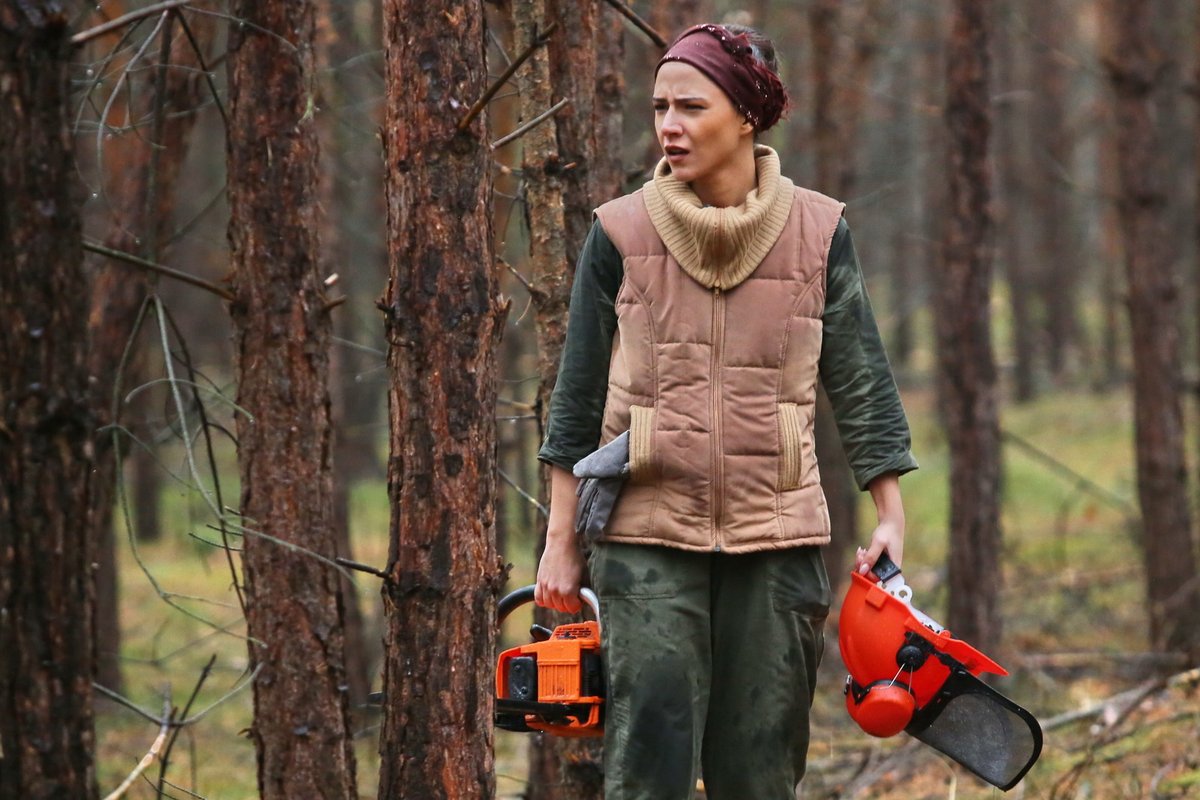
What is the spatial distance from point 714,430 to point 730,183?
2.21 ft

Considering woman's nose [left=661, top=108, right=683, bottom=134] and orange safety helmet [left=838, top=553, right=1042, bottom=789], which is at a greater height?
woman's nose [left=661, top=108, right=683, bottom=134]

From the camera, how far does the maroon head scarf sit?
3.83m

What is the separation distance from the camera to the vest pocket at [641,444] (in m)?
3.79

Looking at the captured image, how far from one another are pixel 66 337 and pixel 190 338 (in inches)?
776

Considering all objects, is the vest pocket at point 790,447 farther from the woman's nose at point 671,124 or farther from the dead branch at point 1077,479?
the dead branch at point 1077,479

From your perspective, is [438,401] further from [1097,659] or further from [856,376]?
[1097,659]

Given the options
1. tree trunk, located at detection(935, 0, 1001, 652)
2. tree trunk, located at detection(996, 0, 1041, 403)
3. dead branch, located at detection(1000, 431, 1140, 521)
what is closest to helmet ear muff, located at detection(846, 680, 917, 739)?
tree trunk, located at detection(935, 0, 1001, 652)

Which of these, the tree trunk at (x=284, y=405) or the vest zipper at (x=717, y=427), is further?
the tree trunk at (x=284, y=405)

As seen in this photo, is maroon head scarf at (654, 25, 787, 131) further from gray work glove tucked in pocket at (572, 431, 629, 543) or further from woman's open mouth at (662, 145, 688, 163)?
gray work glove tucked in pocket at (572, 431, 629, 543)

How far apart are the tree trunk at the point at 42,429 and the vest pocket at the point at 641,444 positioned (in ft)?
4.27

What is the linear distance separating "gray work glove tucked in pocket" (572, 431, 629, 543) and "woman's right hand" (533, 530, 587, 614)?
0.48 feet

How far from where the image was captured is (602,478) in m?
3.83

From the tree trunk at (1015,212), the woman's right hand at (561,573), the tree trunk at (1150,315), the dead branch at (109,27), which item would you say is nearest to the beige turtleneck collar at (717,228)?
the woman's right hand at (561,573)

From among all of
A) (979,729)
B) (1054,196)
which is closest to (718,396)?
(979,729)
